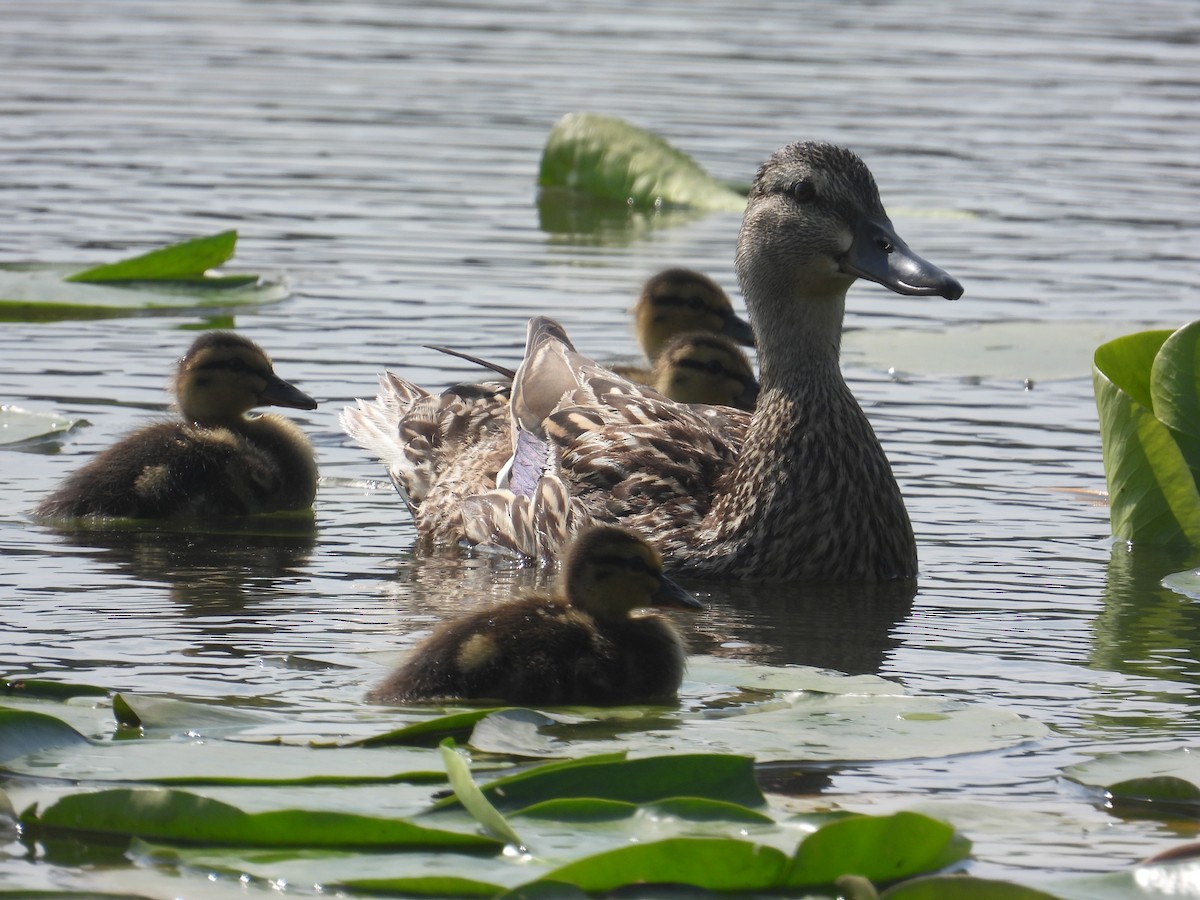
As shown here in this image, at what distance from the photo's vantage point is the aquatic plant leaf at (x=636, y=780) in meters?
4.45

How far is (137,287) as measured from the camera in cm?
1095

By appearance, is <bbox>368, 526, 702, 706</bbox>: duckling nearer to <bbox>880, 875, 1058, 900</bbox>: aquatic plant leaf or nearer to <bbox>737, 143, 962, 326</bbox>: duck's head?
<bbox>880, 875, 1058, 900</bbox>: aquatic plant leaf

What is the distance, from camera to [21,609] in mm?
6312

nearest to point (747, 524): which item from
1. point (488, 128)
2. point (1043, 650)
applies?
point (1043, 650)

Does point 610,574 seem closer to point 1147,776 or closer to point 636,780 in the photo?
point 636,780

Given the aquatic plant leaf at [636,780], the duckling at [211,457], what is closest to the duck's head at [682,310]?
the duckling at [211,457]

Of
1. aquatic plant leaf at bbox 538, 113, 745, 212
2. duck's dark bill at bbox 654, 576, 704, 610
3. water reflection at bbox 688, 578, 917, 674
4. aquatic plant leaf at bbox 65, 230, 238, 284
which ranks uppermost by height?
aquatic plant leaf at bbox 538, 113, 745, 212

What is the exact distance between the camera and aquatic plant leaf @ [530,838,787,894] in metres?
4.02

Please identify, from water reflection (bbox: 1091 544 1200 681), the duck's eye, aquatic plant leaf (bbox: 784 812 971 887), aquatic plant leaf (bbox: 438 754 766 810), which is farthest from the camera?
the duck's eye

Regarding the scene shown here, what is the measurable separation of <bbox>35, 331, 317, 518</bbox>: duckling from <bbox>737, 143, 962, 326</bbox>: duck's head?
179 centimetres

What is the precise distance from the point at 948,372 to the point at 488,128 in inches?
332

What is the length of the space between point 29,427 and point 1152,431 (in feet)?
13.2

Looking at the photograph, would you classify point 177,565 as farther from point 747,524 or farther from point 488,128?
point 488,128

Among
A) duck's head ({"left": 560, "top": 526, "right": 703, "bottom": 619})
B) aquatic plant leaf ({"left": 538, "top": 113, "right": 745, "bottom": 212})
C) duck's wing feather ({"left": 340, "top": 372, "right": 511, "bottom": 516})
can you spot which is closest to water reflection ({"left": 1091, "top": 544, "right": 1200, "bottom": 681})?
duck's head ({"left": 560, "top": 526, "right": 703, "bottom": 619})
